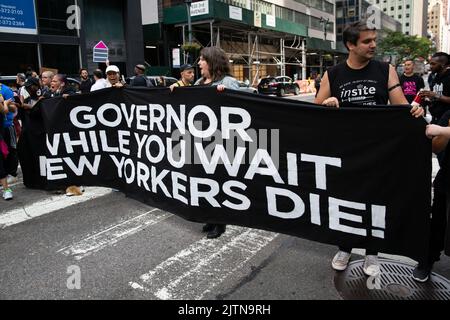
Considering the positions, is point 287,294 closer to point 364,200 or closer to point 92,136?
point 364,200

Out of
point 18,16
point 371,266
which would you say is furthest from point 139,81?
point 18,16

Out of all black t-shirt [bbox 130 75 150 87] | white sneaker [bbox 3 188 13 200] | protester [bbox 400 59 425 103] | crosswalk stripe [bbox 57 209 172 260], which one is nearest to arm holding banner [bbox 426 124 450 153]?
crosswalk stripe [bbox 57 209 172 260]

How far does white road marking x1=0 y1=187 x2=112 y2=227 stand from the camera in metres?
5.10

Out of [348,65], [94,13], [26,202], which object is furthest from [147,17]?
[348,65]

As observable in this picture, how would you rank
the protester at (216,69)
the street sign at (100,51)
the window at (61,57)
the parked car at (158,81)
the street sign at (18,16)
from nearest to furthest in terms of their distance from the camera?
the protester at (216,69), the street sign at (100,51), the parked car at (158,81), the street sign at (18,16), the window at (61,57)

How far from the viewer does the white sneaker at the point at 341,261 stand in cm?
341

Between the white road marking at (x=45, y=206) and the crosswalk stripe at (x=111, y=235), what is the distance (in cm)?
123

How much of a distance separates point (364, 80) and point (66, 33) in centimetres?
2395

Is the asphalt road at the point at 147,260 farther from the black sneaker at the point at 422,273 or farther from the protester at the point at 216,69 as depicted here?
the protester at the point at 216,69

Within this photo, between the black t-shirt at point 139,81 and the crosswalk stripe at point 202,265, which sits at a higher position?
the black t-shirt at point 139,81

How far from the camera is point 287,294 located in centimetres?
308

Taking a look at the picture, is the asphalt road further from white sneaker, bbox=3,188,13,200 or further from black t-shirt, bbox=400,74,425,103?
black t-shirt, bbox=400,74,425,103

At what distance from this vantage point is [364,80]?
10.6 feet

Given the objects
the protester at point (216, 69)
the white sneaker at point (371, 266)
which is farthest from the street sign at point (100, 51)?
the white sneaker at point (371, 266)
